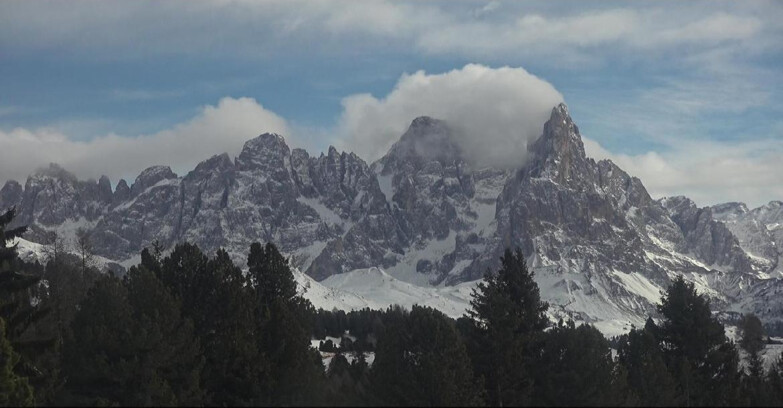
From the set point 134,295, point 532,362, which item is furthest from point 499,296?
point 134,295

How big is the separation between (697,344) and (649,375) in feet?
27.1

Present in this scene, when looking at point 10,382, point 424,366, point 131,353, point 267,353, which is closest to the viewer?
point 10,382

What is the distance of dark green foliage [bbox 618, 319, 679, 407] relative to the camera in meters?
68.8

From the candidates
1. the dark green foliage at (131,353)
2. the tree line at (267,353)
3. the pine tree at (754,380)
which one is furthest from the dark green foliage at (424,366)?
the pine tree at (754,380)

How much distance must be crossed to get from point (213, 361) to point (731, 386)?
38445mm

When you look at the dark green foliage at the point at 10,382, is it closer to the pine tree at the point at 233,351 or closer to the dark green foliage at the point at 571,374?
the pine tree at the point at 233,351

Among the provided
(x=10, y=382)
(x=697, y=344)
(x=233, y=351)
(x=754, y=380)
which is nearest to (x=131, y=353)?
(x=233, y=351)

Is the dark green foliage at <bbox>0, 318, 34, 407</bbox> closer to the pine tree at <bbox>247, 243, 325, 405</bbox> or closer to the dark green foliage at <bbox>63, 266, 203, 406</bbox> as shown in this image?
the dark green foliage at <bbox>63, 266, 203, 406</bbox>

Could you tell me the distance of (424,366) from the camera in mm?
55281

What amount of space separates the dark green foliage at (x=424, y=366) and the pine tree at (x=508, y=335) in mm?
2876

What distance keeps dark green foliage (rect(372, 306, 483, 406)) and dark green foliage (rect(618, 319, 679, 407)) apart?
15.2m

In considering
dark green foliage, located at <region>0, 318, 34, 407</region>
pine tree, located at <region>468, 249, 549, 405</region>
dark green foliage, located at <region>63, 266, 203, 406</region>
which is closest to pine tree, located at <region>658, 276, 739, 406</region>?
pine tree, located at <region>468, 249, 549, 405</region>

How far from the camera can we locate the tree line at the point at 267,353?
52.9 metres

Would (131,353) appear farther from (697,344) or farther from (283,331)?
(697,344)
